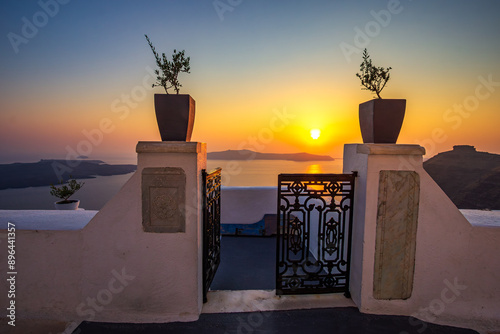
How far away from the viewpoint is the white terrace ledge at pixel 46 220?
2.54m

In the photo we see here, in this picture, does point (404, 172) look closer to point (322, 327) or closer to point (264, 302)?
point (322, 327)

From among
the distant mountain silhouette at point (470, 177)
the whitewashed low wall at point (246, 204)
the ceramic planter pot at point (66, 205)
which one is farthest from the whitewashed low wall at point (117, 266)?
the distant mountain silhouette at point (470, 177)

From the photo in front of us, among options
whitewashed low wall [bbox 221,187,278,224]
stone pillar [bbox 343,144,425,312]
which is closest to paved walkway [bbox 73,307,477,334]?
stone pillar [bbox 343,144,425,312]

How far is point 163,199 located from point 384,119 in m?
2.56

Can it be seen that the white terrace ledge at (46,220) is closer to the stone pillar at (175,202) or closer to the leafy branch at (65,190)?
the stone pillar at (175,202)

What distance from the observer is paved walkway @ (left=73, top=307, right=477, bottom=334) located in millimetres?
2381

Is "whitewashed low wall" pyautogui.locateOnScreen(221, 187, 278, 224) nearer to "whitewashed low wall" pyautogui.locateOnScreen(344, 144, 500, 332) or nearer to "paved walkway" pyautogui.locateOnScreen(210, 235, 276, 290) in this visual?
"paved walkway" pyautogui.locateOnScreen(210, 235, 276, 290)

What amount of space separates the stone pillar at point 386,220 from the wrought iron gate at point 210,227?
1765 millimetres

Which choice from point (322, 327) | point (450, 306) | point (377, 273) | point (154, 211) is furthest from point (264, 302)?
point (450, 306)

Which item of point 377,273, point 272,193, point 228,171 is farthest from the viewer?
point 272,193

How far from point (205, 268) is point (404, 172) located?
8.15ft

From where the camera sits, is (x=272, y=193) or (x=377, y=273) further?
(x=272, y=193)

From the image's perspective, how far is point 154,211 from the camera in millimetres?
2465

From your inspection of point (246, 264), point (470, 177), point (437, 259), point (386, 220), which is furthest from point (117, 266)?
point (470, 177)
